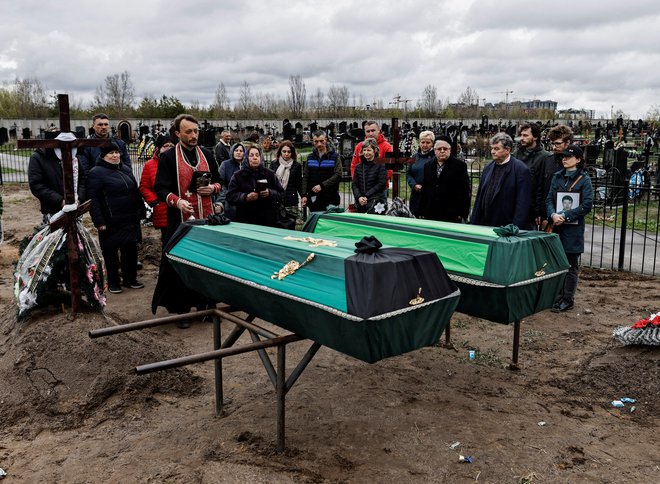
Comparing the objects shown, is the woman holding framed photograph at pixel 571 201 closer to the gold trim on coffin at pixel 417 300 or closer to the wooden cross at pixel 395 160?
the wooden cross at pixel 395 160

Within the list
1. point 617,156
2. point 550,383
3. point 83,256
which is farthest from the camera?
point 617,156

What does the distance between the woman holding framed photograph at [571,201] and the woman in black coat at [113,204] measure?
4300mm

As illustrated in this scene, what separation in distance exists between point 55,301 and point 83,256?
1.47ft

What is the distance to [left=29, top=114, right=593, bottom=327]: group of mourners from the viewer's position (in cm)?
529

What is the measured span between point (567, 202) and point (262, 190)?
116 inches

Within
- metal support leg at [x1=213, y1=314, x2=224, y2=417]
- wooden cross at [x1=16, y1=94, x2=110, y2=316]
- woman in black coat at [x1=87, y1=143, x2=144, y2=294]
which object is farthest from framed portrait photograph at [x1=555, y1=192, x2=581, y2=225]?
woman in black coat at [x1=87, y1=143, x2=144, y2=294]

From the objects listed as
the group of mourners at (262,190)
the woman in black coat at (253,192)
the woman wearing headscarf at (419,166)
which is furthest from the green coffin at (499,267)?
the woman wearing headscarf at (419,166)

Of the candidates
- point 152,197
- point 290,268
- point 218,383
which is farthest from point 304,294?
point 152,197

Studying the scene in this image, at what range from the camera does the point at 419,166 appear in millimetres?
→ 6609

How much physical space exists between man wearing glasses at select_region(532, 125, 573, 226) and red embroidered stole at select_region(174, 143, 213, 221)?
3.26 metres

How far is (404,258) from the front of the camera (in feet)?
9.46

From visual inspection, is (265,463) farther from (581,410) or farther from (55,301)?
(55,301)

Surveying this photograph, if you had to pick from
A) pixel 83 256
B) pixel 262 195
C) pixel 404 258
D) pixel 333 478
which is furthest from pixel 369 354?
pixel 262 195

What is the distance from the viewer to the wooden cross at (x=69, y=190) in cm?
436
